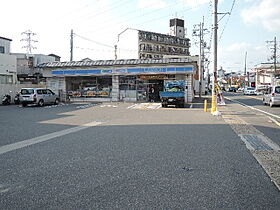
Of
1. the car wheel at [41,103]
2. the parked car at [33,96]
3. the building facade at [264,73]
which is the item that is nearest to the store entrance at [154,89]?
the parked car at [33,96]

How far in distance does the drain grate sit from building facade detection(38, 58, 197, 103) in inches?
737

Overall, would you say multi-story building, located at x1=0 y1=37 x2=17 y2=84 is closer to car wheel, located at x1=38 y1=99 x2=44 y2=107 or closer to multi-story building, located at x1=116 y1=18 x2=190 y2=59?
car wheel, located at x1=38 y1=99 x2=44 y2=107

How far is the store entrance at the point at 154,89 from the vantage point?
29528mm

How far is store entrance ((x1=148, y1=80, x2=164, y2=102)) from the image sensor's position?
96.9ft

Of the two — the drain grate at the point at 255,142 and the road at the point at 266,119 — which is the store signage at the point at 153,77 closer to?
the road at the point at 266,119

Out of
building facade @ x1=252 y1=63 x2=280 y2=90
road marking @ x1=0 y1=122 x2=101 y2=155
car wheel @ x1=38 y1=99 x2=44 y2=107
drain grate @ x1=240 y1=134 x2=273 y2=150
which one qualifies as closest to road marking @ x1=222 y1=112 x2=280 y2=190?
drain grate @ x1=240 y1=134 x2=273 y2=150

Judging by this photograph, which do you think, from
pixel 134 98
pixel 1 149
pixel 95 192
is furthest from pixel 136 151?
pixel 134 98

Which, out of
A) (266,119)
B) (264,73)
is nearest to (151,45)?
(264,73)

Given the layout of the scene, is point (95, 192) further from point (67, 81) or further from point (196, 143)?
point (67, 81)

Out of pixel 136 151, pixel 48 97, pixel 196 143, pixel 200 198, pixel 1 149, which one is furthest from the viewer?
pixel 48 97

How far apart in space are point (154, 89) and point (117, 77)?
4588 mm

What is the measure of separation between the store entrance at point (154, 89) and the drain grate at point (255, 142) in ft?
69.6

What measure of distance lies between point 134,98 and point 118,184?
25164mm

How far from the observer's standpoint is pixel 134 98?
29.2m
